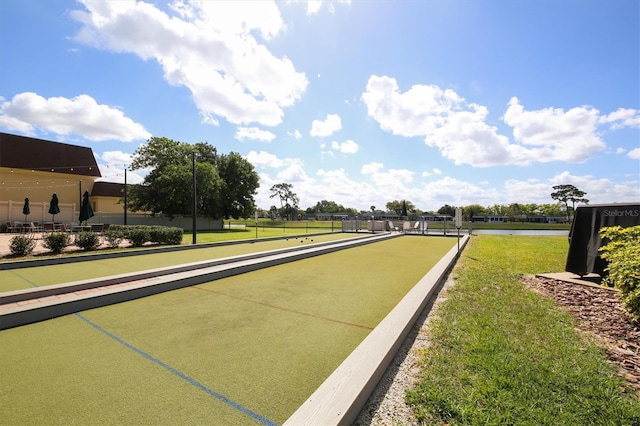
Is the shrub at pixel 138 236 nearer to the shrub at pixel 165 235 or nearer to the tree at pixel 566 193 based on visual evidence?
the shrub at pixel 165 235

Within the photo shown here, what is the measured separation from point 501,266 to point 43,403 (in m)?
9.31

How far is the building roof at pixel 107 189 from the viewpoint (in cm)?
3659

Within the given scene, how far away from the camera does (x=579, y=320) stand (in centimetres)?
405

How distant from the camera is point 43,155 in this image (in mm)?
29984

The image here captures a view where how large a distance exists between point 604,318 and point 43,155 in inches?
1665

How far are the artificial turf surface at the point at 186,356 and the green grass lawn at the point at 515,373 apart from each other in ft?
3.02

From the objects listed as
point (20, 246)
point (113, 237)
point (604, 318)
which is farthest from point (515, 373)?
point (113, 237)

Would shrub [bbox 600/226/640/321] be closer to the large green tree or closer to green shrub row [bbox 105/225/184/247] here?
green shrub row [bbox 105/225/184/247]

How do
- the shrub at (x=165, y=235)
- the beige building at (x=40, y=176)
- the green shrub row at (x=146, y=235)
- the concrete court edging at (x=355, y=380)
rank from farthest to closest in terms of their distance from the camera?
the beige building at (x=40, y=176) → the shrub at (x=165, y=235) → the green shrub row at (x=146, y=235) → the concrete court edging at (x=355, y=380)

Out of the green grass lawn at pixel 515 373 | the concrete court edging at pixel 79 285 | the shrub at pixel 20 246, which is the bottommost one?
the green grass lawn at pixel 515 373

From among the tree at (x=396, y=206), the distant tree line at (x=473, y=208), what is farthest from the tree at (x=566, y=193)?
the tree at (x=396, y=206)

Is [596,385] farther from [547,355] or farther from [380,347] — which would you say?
[380,347]

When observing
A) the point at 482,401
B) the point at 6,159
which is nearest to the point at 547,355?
the point at 482,401

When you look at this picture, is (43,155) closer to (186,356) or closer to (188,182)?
(188,182)
